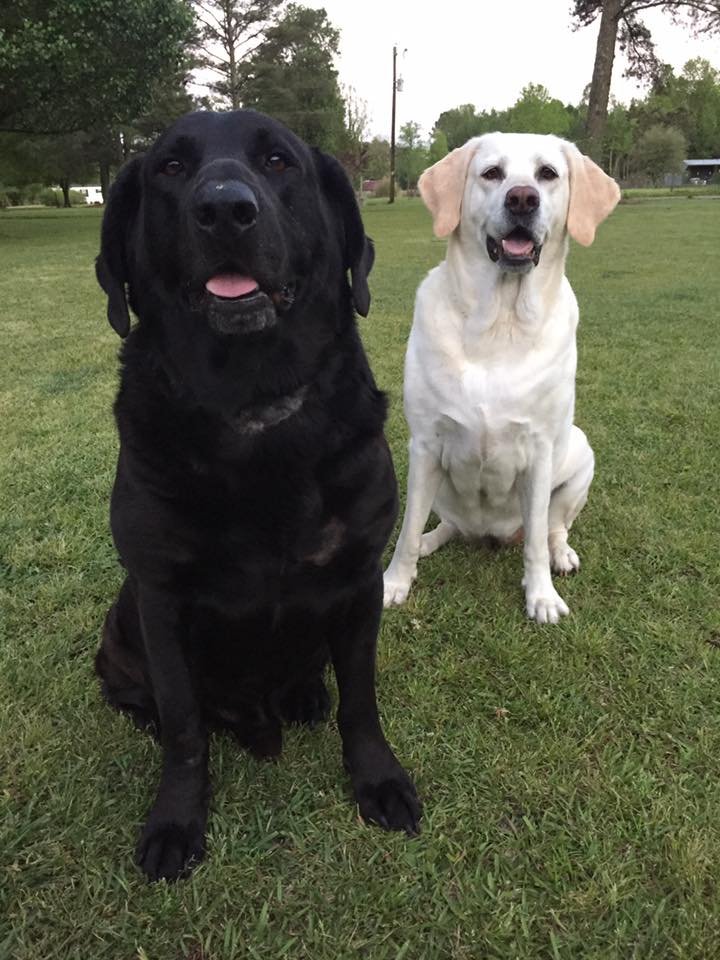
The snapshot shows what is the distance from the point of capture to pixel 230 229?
140 cm

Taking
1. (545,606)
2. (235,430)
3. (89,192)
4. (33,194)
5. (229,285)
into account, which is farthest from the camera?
(89,192)

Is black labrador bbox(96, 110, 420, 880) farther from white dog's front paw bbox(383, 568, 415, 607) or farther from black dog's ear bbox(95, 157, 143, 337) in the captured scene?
white dog's front paw bbox(383, 568, 415, 607)

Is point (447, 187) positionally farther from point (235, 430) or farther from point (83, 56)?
point (83, 56)

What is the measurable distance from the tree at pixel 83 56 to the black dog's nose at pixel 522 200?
14.5 meters

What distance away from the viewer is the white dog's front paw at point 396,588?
2.71 m

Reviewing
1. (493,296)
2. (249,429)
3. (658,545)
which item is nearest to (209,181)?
(249,429)

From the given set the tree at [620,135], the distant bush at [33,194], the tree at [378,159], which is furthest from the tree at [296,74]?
the tree at [620,135]

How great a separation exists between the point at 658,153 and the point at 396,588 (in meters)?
64.7

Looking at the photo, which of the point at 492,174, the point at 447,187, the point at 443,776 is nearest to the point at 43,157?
the point at 447,187

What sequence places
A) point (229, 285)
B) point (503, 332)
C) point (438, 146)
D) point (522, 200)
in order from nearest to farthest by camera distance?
point (229, 285), point (522, 200), point (503, 332), point (438, 146)

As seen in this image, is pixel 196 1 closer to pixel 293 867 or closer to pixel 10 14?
pixel 10 14

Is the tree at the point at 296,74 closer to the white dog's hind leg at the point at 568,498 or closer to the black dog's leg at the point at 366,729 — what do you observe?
the white dog's hind leg at the point at 568,498

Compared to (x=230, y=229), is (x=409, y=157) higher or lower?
higher

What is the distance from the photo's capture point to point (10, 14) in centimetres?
1461
